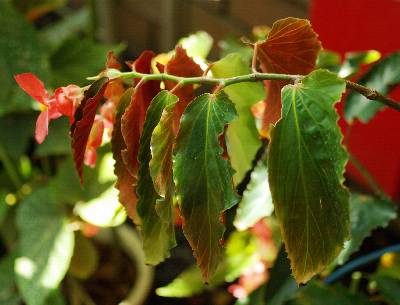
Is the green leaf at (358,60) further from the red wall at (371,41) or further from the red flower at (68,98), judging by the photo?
the red flower at (68,98)

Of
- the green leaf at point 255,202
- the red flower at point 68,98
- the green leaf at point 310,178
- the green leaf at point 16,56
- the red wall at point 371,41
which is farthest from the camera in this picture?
the green leaf at point 16,56

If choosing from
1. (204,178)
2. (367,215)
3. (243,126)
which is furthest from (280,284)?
(204,178)

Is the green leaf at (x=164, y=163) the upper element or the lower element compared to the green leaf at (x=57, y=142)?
upper

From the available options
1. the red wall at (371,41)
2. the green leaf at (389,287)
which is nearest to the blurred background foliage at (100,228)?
the green leaf at (389,287)

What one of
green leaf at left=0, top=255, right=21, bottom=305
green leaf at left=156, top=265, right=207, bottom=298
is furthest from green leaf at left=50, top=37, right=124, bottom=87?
green leaf at left=156, top=265, right=207, bottom=298

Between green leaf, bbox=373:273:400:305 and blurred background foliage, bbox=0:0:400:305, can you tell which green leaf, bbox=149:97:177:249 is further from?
green leaf, bbox=373:273:400:305
